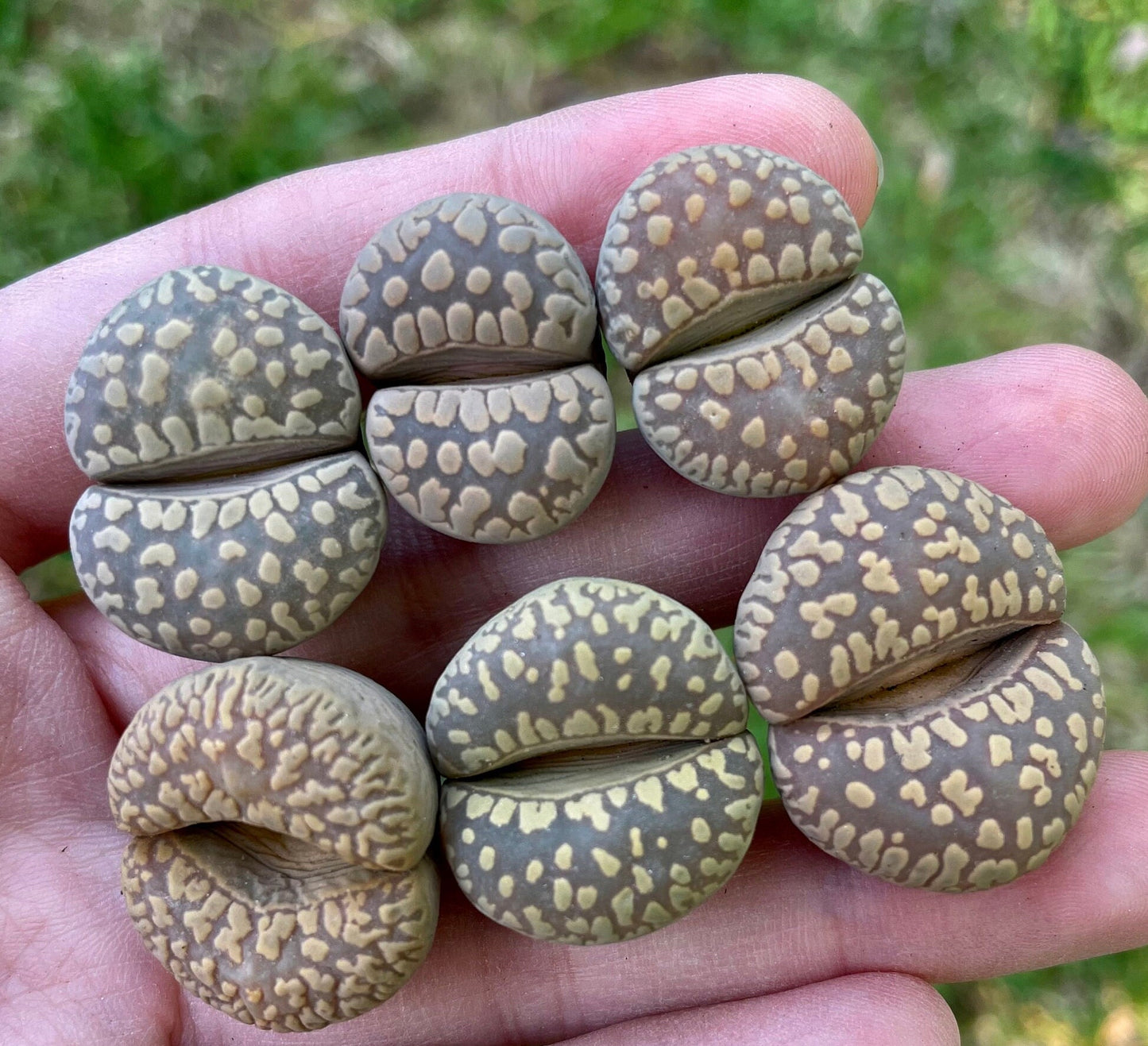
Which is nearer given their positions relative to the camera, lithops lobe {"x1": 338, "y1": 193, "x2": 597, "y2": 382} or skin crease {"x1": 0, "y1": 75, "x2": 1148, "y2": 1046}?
lithops lobe {"x1": 338, "y1": 193, "x2": 597, "y2": 382}

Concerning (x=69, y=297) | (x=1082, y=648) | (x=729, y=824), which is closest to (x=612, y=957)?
(x=729, y=824)

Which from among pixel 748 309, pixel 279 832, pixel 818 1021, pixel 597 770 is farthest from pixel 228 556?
pixel 818 1021

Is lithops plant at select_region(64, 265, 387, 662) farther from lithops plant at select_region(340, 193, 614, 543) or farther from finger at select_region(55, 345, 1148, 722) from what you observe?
finger at select_region(55, 345, 1148, 722)

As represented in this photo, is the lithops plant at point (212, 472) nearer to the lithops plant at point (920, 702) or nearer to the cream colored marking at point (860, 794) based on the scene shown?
the lithops plant at point (920, 702)

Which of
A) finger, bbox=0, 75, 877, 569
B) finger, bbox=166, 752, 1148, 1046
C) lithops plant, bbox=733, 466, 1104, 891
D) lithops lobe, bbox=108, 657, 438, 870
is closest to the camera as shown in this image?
lithops lobe, bbox=108, 657, 438, 870

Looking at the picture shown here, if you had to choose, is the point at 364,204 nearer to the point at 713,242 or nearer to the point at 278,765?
the point at 713,242

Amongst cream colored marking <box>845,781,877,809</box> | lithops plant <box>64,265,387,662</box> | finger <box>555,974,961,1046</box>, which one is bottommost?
finger <box>555,974,961,1046</box>

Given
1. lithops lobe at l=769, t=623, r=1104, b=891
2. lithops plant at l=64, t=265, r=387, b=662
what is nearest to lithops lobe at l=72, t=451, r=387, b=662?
lithops plant at l=64, t=265, r=387, b=662

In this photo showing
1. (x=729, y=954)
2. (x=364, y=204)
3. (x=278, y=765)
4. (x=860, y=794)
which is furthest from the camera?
(x=364, y=204)
